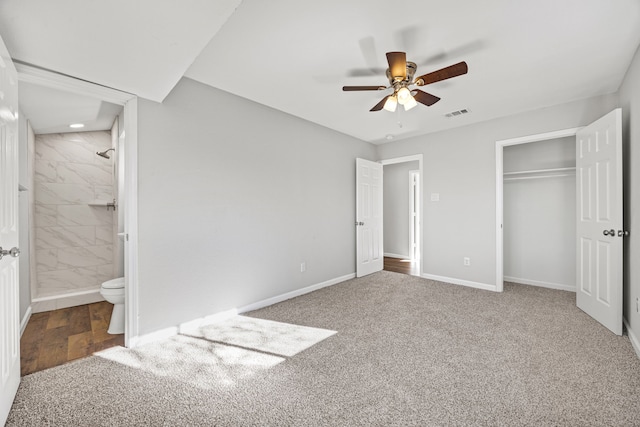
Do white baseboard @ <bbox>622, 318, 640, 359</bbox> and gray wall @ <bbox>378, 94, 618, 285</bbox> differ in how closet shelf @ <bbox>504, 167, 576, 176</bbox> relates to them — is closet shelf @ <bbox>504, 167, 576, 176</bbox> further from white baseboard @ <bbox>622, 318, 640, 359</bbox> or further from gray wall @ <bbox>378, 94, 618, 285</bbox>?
white baseboard @ <bbox>622, 318, 640, 359</bbox>

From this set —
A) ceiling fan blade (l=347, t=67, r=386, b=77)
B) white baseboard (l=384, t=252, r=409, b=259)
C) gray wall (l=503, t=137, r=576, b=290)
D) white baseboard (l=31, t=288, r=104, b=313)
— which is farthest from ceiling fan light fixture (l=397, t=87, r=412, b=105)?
white baseboard (l=384, t=252, r=409, b=259)

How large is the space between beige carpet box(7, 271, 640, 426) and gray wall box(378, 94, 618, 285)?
4.64 ft

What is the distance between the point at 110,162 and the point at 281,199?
236 cm

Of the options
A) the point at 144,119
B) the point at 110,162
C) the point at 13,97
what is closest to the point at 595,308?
the point at 144,119

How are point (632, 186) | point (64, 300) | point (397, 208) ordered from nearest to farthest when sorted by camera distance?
point (632, 186) → point (64, 300) → point (397, 208)

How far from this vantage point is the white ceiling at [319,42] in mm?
1539

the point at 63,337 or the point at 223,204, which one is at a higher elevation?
the point at 223,204

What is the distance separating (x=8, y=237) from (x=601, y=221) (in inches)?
183

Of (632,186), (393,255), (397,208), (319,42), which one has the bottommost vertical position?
(393,255)

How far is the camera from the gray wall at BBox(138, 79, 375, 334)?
256 centimetres

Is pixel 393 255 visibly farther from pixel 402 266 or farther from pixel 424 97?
pixel 424 97

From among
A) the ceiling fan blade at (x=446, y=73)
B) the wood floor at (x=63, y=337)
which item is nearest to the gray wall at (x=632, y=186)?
the ceiling fan blade at (x=446, y=73)

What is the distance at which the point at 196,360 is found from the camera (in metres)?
2.20

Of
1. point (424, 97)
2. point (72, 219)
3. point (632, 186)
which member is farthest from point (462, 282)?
point (72, 219)
